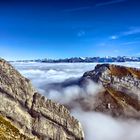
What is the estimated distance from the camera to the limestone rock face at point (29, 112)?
8719cm

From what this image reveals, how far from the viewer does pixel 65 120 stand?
98000 mm

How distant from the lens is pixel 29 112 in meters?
91.9

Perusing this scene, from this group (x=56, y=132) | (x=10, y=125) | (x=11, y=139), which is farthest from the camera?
(x=56, y=132)

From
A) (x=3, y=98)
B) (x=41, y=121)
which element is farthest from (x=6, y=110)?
(x=41, y=121)

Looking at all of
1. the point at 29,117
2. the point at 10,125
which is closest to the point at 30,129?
the point at 29,117

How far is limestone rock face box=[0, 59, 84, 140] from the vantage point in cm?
8719

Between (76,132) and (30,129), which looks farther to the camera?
(76,132)

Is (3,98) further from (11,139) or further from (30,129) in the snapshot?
(11,139)

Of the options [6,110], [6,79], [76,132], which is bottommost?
[76,132]

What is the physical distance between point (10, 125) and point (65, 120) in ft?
64.6

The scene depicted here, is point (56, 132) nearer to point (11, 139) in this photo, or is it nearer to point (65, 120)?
point (65, 120)

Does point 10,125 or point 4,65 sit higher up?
point 4,65

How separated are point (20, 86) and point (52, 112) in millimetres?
10637

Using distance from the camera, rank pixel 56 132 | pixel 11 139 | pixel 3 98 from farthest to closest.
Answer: pixel 56 132
pixel 3 98
pixel 11 139
